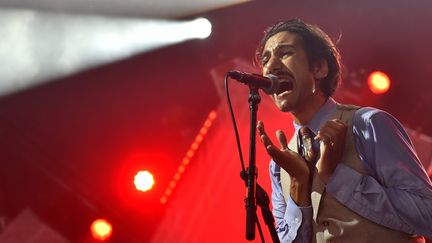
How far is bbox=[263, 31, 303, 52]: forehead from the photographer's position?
255cm

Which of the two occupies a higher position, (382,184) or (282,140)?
(282,140)

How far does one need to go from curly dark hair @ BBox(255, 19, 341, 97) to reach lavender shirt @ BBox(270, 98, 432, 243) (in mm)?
489

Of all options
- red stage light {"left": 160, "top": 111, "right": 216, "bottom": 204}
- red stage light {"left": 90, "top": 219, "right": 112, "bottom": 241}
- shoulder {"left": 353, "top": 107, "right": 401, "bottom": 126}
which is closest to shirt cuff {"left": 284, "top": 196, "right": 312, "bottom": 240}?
shoulder {"left": 353, "top": 107, "right": 401, "bottom": 126}

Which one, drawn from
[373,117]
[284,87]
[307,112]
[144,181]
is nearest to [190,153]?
[144,181]

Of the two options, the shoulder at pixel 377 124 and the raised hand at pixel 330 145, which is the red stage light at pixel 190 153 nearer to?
the shoulder at pixel 377 124

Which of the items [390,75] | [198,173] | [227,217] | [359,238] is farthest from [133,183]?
[359,238]

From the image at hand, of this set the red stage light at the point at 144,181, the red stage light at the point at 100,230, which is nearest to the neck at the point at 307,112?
the red stage light at the point at 144,181

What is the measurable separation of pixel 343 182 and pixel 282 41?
88 centimetres

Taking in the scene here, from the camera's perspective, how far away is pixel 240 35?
587cm

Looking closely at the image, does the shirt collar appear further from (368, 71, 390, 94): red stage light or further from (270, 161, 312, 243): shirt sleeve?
(368, 71, 390, 94): red stage light

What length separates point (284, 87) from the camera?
229 centimetres

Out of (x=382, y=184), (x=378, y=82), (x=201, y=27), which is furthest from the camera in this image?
(x=201, y=27)

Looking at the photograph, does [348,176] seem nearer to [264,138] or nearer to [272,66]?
[264,138]

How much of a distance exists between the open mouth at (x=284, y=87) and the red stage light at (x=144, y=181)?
402 centimetres
